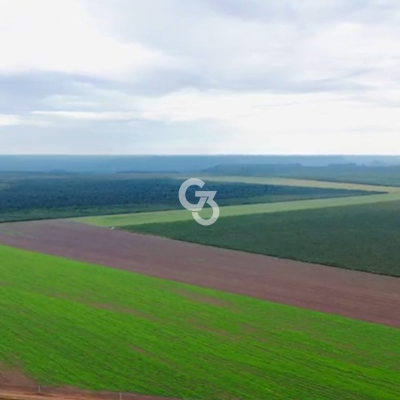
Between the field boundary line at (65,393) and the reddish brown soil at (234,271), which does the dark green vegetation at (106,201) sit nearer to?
the reddish brown soil at (234,271)

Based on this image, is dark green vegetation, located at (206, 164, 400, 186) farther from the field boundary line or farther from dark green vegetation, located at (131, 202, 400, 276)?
the field boundary line

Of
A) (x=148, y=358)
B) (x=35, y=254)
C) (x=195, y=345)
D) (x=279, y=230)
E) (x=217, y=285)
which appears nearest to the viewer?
(x=148, y=358)

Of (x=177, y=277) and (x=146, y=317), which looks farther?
(x=177, y=277)

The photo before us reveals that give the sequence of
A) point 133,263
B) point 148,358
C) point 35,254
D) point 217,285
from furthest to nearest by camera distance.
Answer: point 35,254
point 133,263
point 217,285
point 148,358

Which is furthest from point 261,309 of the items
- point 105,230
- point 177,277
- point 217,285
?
point 105,230

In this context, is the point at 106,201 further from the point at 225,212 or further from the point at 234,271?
the point at 234,271

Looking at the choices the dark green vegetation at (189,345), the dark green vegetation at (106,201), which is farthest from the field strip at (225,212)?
the dark green vegetation at (189,345)

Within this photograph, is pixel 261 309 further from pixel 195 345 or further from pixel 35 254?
pixel 35 254
